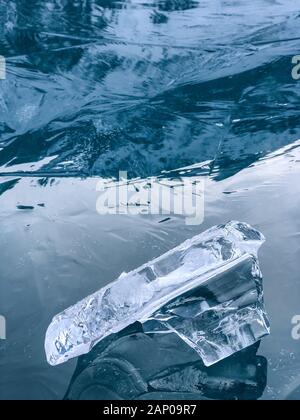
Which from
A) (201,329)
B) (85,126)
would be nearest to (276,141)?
(85,126)

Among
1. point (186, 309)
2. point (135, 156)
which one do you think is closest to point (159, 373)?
point (186, 309)

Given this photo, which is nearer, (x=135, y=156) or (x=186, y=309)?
(x=186, y=309)

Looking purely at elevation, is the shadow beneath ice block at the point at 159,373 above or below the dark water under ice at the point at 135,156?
below

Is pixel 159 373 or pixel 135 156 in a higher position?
pixel 135 156

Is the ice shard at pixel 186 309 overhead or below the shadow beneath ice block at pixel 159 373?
overhead

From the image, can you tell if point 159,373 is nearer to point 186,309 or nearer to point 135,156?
point 186,309
